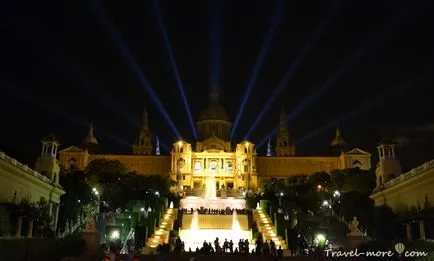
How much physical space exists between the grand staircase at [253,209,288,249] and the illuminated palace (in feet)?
198

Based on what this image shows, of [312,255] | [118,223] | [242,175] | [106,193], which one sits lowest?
[312,255]

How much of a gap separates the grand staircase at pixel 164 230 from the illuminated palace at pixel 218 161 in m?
61.5

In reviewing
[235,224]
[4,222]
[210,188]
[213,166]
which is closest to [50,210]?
[4,222]

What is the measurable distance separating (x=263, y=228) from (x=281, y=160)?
265 feet

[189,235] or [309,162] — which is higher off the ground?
[309,162]

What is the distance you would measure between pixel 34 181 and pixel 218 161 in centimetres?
7909

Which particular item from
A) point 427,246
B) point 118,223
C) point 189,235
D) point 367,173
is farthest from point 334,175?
point 427,246

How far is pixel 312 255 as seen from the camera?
3662cm

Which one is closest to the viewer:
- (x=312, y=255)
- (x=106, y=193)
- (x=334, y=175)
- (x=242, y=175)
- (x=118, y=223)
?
(x=312, y=255)

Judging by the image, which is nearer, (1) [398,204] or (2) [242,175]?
(1) [398,204]

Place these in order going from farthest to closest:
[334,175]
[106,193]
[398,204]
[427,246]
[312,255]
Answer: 1. [334,175]
2. [106,193]
3. [398,204]
4. [312,255]
5. [427,246]

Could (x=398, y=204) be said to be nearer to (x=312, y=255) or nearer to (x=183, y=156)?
(x=312, y=255)

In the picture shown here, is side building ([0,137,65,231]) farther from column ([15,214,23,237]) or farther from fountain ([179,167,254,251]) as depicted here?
fountain ([179,167,254,251])

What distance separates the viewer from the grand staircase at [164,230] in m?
48.3
